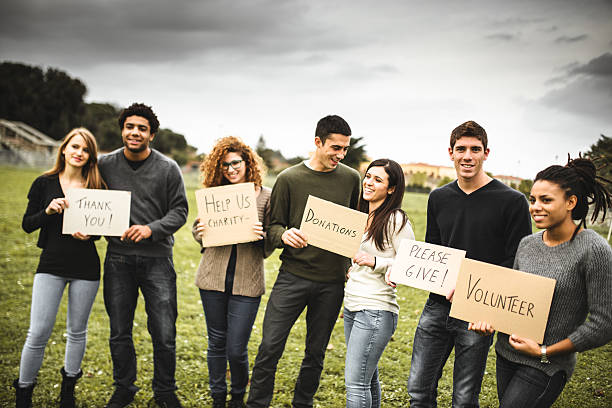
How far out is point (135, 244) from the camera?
12.2ft

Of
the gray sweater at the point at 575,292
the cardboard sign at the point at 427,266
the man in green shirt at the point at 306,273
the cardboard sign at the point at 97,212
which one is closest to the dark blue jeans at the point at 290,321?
the man in green shirt at the point at 306,273

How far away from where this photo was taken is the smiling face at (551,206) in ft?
7.50

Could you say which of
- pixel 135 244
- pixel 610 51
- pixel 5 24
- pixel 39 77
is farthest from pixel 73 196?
pixel 39 77

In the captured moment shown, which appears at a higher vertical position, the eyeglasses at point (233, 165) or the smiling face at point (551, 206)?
the eyeglasses at point (233, 165)

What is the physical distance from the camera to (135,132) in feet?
12.1

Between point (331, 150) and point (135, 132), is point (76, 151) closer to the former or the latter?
point (135, 132)

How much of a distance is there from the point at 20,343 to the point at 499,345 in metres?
5.78

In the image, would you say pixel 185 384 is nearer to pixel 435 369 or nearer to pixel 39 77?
pixel 435 369

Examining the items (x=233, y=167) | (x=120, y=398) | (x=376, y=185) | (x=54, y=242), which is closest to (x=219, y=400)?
(x=120, y=398)

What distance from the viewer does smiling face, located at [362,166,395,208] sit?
3.12m

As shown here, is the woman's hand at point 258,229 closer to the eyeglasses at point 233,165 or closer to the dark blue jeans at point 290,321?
the dark blue jeans at point 290,321

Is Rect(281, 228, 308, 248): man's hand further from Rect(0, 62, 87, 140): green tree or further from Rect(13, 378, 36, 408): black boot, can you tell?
Rect(0, 62, 87, 140): green tree

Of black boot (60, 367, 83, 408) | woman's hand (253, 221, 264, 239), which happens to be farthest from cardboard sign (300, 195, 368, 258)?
black boot (60, 367, 83, 408)

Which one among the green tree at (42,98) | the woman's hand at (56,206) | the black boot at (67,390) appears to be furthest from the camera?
the green tree at (42,98)
